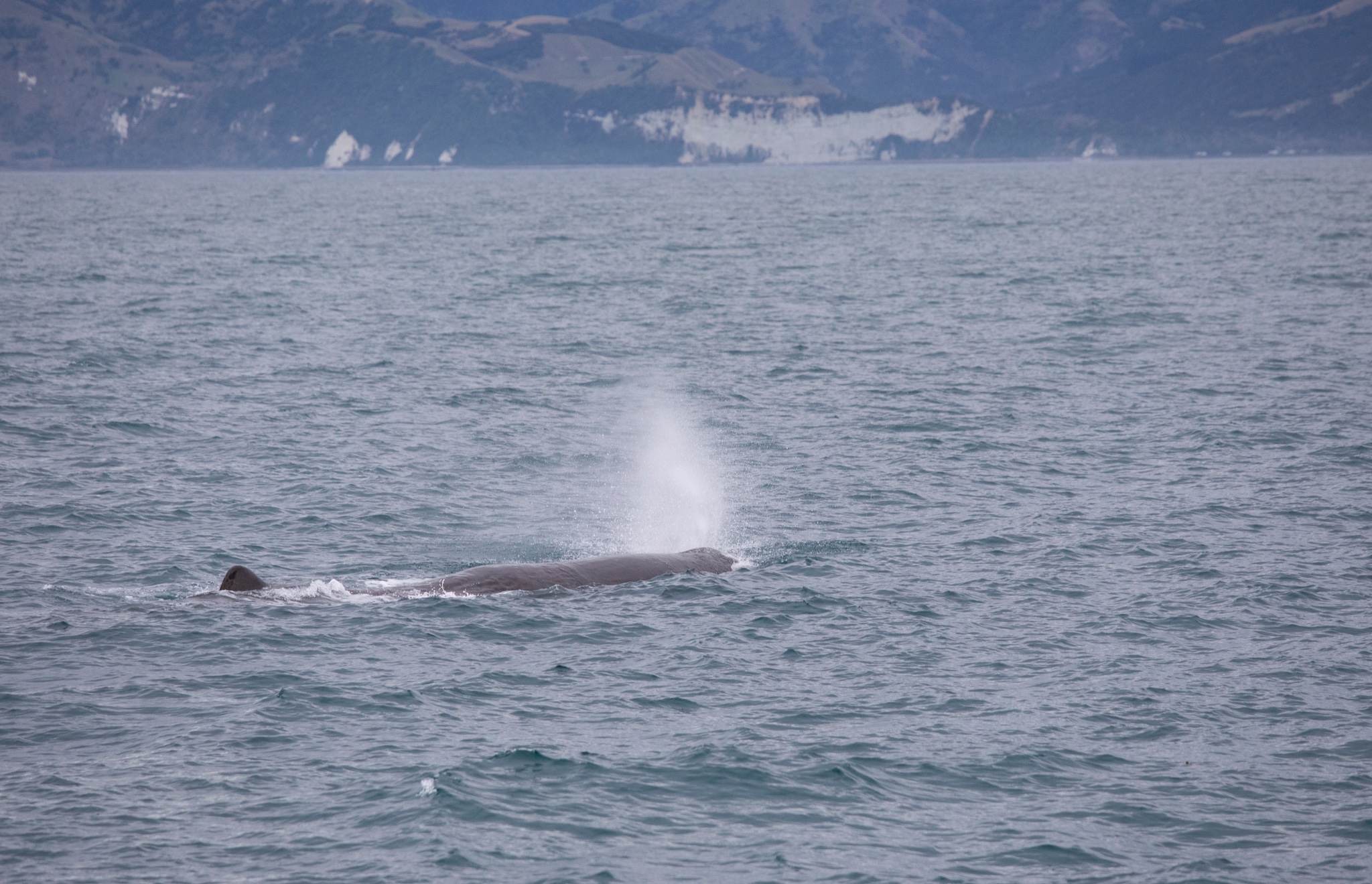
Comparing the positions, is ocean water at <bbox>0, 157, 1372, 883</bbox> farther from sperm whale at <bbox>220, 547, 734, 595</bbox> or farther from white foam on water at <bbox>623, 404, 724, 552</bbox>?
sperm whale at <bbox>220, 547, 734, 595</bbox>

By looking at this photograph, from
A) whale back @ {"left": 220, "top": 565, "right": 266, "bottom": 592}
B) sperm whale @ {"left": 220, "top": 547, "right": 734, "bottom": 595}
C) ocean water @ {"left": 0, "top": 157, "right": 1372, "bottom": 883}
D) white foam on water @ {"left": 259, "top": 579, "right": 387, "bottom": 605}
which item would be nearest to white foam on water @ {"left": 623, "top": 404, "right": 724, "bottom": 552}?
ocean water @ {"left": 0, "top": 157, "right": 1372, "bottom": 883}

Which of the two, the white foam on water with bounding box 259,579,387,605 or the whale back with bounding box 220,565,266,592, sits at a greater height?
the whale back with bounding box 220,565,266,592

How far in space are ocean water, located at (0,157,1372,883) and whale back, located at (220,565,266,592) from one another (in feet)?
1.15

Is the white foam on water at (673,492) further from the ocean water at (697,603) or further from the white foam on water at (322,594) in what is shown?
the white foam on water at (322,594)

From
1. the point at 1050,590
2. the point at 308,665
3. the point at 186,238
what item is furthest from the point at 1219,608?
the point at 186,238

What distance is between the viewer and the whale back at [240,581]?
2656 cm

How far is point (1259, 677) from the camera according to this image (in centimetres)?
2395

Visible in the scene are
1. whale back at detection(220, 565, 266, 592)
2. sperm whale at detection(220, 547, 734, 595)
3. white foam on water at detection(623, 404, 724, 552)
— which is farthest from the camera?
white foam on water at detection(623, 404, 724, 552)

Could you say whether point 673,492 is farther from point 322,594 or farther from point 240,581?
point 240,581

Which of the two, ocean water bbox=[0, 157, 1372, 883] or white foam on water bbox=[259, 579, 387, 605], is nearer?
ocean water bbox=[0, 157, 1372, 883]

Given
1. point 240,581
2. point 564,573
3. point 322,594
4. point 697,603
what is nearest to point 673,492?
point 564,573

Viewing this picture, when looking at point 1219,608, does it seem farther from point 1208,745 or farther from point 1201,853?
point 1201,853

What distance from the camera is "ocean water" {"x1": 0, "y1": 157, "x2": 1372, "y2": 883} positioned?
18.6 meters

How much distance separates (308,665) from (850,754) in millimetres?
9617
